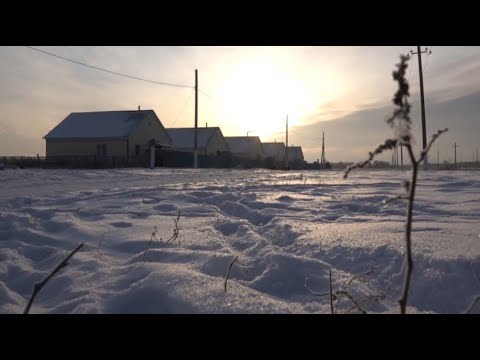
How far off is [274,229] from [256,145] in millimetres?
62392

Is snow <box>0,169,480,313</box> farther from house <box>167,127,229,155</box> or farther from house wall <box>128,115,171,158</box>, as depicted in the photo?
house <box>167,127,229,155</box>

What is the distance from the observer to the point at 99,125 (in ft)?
122

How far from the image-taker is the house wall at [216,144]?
5019 centimetres

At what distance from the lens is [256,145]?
65.3 metres

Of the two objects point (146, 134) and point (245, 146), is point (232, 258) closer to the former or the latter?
point (146, 134)

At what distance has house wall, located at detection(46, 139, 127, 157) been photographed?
35.6 meters

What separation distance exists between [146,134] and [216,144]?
1492 cm

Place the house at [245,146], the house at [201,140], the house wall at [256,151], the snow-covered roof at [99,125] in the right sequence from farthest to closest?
the house wall at [256,151] → the house at [245,146] → the house at [201,140] → the snow-covered roof at [99,125]

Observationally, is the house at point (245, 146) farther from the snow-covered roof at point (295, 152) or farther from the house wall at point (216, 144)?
the snow-covered roof at point (295, 152)

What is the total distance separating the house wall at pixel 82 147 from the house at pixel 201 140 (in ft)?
42.6

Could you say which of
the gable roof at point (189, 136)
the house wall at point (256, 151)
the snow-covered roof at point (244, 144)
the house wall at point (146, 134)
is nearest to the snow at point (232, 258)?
the house wall at point (146, 134)
